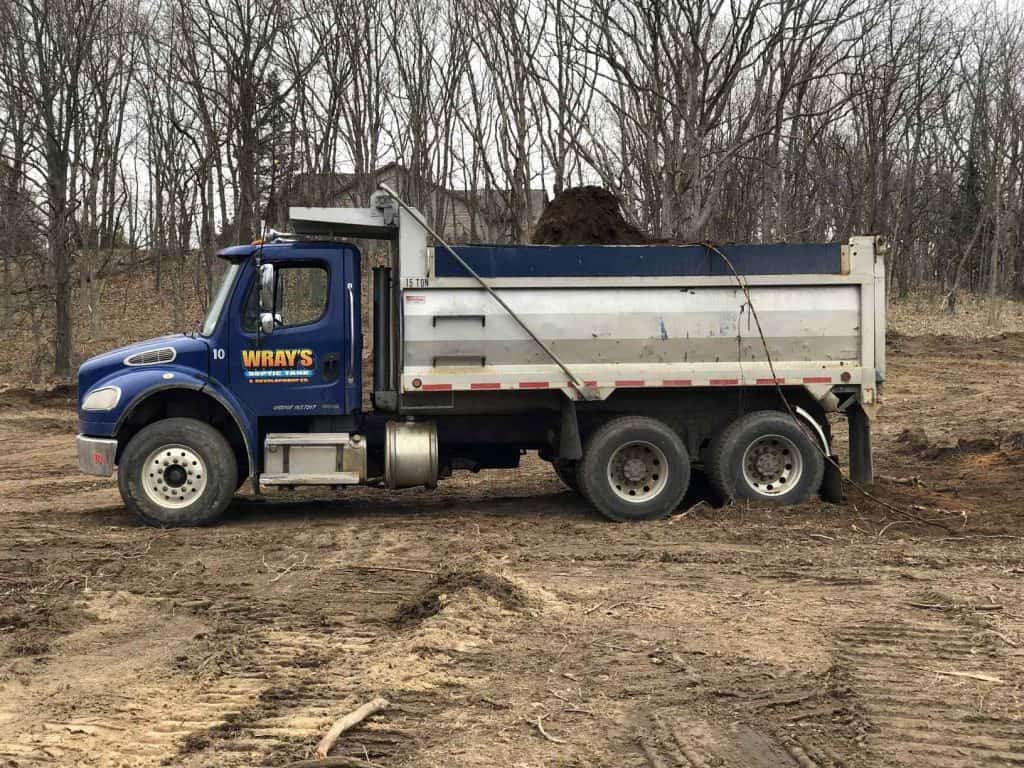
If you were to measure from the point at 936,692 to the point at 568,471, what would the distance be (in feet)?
19.9

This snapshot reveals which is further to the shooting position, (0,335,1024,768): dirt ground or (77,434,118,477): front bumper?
(77,434,118,477): front bumper

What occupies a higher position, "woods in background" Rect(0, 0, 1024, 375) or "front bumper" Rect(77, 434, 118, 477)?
"woods in background" Rect(0, 0, 1024, 375)

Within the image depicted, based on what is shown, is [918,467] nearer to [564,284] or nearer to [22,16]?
[564,284]

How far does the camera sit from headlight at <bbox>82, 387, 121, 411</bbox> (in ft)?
31.3

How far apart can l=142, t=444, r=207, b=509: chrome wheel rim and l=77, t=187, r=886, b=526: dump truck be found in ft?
0.06

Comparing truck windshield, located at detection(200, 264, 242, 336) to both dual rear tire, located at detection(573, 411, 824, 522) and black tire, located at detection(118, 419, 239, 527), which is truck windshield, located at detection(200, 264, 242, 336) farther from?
dual rear tire, located at detection(573, 411, 824, 522)

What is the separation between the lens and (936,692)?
16.8 ft

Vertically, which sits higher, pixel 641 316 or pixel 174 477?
pixel 641 316

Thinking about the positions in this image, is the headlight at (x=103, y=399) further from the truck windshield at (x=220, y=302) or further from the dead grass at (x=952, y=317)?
the dead grass at (x=952, y=317)

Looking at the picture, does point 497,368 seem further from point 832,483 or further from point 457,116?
point 457,116

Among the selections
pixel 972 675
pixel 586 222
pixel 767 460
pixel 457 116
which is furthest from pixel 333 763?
pixel 457 116

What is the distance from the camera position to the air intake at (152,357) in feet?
31.8

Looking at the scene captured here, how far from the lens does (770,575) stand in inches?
299

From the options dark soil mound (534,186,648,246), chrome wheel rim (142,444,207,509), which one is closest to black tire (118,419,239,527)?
chrome wheel rim (142,444,207,509)
